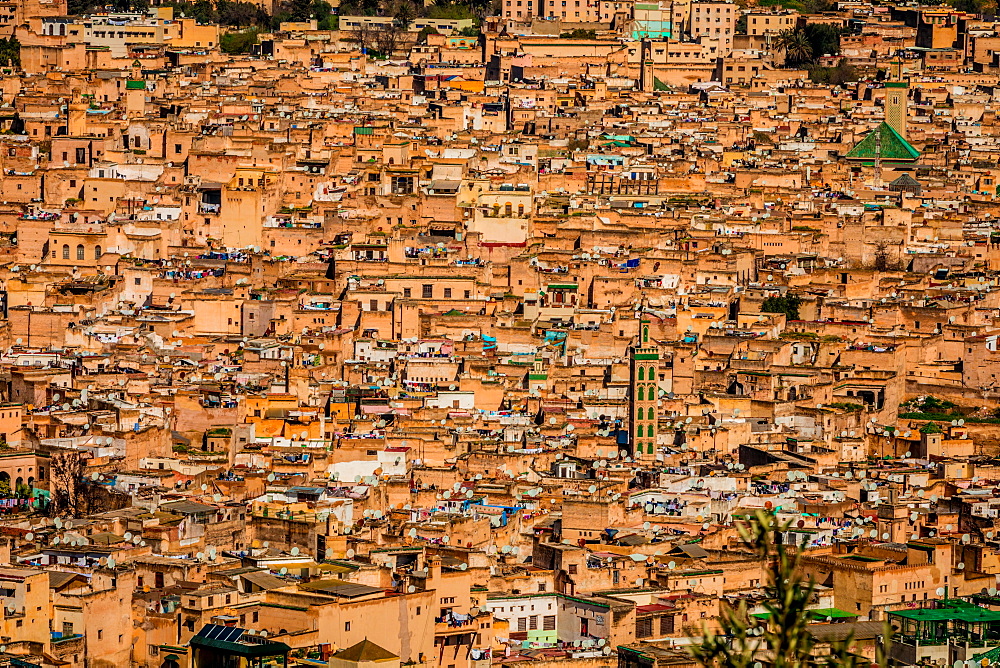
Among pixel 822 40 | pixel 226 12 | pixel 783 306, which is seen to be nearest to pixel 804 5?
pixel 822 40

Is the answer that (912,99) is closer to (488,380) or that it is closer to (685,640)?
(488,380)

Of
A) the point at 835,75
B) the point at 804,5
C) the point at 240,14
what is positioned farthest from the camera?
the point at 804,5

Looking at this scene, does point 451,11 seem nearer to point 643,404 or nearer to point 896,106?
point 896,106

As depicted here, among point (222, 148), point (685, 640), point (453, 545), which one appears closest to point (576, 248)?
point (222, 148)

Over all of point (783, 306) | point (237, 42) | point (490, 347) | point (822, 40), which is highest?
point (822, 40)

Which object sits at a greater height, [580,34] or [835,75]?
[580,34]

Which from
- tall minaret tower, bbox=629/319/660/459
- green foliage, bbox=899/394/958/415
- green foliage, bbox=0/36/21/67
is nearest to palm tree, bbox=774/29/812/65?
green foliage, bbox=0/36/21/67
